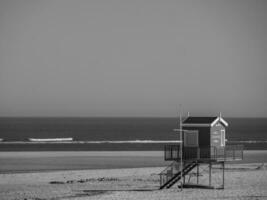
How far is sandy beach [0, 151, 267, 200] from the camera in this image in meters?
44.0

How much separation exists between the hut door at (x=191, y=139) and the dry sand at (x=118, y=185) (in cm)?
272

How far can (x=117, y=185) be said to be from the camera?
50844mm

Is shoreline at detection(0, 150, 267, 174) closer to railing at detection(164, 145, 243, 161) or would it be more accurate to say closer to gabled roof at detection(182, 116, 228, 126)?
railing at detection(164, 145, 243, 161)

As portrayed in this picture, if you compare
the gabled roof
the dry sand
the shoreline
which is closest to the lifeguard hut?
the gabled roof

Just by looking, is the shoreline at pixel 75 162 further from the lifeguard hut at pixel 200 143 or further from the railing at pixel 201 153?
the lifeguard hut at pixel 200 143

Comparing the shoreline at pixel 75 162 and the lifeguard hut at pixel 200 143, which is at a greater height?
the lifeguard hut at pixel 200 143

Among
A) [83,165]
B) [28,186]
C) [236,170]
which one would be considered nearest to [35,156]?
[83,165]

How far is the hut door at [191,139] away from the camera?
150ft

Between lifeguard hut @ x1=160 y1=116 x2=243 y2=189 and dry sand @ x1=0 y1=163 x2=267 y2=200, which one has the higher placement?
lifeguard hut @ x1=160 y1=116 x2=243 y2=189

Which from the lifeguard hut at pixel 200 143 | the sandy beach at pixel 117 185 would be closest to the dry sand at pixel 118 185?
the sandy beach at pixel 117 185

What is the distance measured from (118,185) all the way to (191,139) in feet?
24.2

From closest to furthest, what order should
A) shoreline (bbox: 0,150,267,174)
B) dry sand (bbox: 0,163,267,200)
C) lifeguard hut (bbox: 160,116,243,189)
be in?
dry sand (bbox: 0,163,267,200) → lifeguard hut (bbox: 160,116,243,189) → shoreline (bbox: 0,150,267,174)

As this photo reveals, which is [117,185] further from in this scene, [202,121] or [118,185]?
[202,121]

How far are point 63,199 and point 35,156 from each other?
4243 cm
